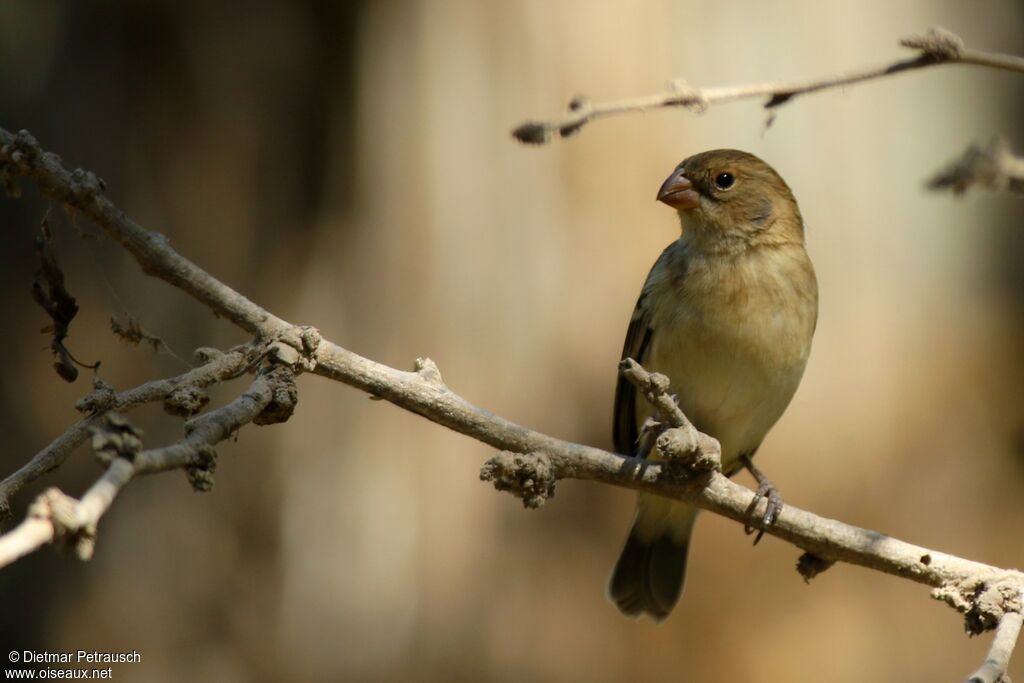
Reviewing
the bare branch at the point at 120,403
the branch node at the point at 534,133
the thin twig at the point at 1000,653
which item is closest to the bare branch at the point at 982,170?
the branch node at the point at 534,133

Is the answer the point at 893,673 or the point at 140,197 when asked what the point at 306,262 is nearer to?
the point at 140,197

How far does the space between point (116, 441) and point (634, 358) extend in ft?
9.82

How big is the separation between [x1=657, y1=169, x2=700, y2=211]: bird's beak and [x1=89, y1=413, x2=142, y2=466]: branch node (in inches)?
113

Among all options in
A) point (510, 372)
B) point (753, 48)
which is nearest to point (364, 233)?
point (510, 372)

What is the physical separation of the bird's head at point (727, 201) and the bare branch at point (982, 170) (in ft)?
8.75

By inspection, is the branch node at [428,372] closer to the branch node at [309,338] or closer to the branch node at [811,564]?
the branch node at [309,338]

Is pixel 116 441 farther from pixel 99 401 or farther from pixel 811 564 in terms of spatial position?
pixel 811 564

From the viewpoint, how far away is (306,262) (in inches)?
229

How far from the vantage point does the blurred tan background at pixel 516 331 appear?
537 cm

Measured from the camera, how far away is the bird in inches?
163

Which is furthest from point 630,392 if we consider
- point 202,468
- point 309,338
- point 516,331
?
point 202,468

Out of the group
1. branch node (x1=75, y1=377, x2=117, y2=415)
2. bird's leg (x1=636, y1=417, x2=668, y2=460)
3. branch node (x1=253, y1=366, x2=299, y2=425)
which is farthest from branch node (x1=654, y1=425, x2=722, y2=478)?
branch node (x1=75, y1=377, x2=117, y2=415)

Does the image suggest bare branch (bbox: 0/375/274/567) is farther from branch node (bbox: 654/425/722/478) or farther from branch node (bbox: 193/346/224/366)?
branch node (bbox: 654/425/722/478)

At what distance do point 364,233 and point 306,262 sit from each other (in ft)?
1.16
